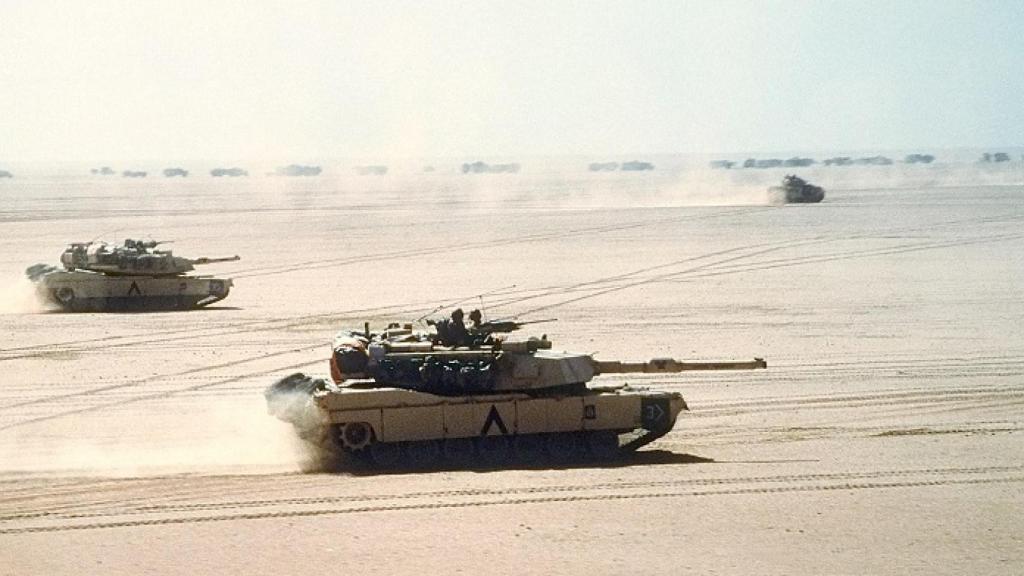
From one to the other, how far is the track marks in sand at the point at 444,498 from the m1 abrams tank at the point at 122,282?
62.7 ft

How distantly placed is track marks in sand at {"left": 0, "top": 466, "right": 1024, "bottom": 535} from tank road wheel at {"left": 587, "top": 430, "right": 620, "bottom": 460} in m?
1.79

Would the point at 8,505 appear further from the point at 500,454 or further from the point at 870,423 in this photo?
the point at 870,423

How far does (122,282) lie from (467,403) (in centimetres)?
1931

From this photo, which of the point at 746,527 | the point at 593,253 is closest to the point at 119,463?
the point at 746,527

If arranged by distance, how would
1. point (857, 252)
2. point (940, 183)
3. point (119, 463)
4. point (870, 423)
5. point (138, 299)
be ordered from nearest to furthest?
1. point (119, 463)
2. point (870, 423)
3. point (138, 299)
4. point (857, 252)
5. point (940, 183)

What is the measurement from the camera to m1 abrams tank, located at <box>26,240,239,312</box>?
3516 cm

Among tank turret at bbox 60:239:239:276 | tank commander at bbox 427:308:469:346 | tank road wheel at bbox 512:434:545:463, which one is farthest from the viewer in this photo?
tank turret at bbox 60:239:239:276

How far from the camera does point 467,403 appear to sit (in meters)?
18.0

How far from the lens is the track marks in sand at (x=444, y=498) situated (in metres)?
15.0

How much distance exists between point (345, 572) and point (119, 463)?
606 centimetres

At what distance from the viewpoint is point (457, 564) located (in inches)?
526

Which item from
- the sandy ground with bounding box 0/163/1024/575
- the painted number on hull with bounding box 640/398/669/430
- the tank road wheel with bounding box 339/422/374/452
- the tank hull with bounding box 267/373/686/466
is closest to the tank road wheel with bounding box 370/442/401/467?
the tank hull with bounding box 267/373/686/466

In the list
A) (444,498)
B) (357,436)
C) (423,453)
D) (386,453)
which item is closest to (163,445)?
(357,436)

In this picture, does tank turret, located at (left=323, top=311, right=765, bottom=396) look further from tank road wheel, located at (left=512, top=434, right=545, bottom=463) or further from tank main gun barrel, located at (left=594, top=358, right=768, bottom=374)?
tank road wheel, located at (left=512, top=434, right=545, bottom=463)
